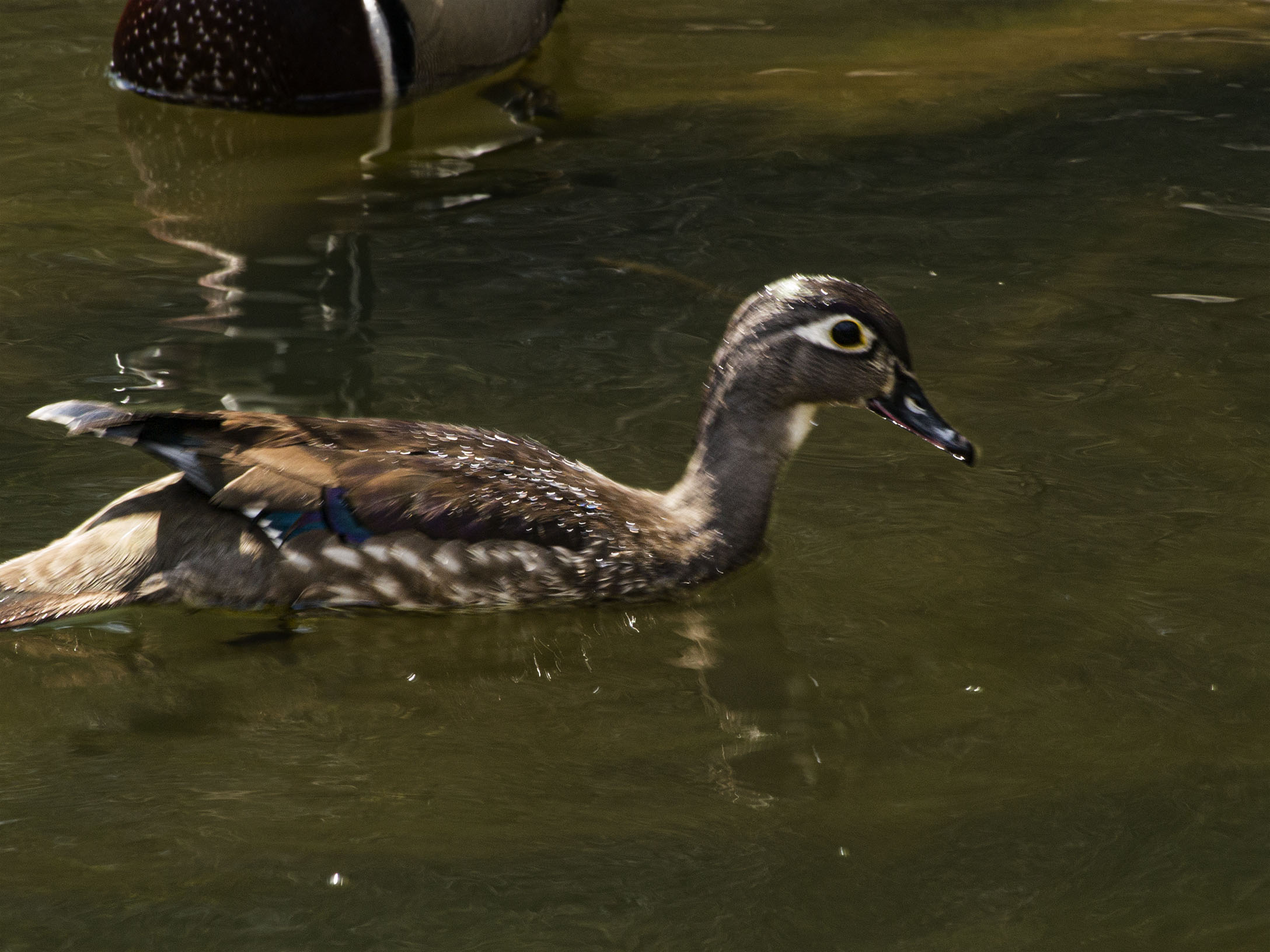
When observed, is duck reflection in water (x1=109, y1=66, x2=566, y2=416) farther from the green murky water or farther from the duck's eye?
the duck's eye

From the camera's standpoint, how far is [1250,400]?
6500 mm

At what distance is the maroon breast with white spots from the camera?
955 cm

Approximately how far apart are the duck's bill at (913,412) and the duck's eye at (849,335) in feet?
0.55

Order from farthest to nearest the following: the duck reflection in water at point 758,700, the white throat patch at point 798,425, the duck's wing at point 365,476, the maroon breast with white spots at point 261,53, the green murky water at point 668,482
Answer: the maroon breast with white spots at point 261,53
the white throat patch at point 798,425
the duck's wing at point 365,476
the duck reflection in water at point 758,700
the green murky water at point 668,482

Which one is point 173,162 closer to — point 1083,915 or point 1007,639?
point 1007,639

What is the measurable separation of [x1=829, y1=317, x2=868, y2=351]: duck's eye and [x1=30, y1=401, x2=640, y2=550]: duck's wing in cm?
86

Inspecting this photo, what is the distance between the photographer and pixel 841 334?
5.51 meters

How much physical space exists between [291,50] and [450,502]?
5.19 meters

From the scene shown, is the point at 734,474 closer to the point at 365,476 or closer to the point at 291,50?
the point at 365,476

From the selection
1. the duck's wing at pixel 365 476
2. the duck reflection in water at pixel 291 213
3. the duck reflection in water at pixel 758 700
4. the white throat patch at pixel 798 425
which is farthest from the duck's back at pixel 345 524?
the duck reflection in water at pixel 291 213

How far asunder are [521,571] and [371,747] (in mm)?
933

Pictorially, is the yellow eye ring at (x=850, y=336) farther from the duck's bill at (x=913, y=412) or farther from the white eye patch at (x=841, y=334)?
the duck's bill at (x=913, y=412)

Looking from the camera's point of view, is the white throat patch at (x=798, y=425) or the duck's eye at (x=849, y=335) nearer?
the duck's eye at (x=849, y=335)

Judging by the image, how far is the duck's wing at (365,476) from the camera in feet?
16.5
